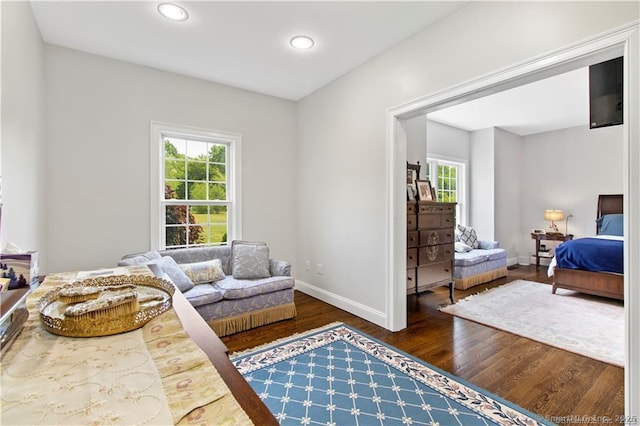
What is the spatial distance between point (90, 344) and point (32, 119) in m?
2.42

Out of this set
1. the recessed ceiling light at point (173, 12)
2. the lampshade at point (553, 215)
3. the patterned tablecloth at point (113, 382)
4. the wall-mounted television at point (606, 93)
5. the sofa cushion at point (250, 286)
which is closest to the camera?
the patterned tablecloth at point (113, 382)

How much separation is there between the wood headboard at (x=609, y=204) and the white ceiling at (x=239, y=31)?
5.38m

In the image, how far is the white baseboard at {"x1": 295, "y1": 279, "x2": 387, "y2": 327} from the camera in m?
3.10

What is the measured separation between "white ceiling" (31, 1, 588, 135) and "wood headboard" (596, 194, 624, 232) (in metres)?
2.83

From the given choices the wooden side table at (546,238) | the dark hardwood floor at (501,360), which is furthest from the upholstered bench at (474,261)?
the wooden side table at (546,238)

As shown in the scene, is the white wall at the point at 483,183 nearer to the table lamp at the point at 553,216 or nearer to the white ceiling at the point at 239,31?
the table lamp at the point at 553,216

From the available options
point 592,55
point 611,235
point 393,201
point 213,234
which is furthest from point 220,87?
point 611,235

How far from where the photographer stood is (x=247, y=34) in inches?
104

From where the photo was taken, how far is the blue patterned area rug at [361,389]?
1765mm

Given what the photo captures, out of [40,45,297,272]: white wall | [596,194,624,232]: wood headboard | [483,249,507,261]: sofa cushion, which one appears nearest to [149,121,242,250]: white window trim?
[40,45,297,272]: white wall

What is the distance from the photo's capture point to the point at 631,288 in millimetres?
1551

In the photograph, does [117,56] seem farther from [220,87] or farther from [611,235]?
[611,235]

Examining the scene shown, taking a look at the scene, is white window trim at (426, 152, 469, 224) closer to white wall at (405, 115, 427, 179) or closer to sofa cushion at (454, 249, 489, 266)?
sofa cushion at (454, 249, 489, 266)

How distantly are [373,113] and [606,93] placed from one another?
1815mm
